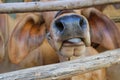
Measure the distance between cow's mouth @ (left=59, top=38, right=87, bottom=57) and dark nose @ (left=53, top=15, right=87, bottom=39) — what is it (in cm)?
4

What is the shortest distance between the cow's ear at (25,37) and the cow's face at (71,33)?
1.41 feet

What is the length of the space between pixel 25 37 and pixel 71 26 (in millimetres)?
637

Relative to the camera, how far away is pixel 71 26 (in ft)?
4.86

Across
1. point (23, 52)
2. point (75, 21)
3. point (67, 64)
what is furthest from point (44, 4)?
point (23, 52)

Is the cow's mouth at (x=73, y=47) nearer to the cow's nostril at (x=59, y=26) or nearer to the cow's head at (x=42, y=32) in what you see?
the cow's nostril at (x=59, y=26)

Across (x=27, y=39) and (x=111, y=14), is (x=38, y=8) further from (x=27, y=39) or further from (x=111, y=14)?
(x=111, y=14)

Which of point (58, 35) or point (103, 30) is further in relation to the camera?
point (103, 30)

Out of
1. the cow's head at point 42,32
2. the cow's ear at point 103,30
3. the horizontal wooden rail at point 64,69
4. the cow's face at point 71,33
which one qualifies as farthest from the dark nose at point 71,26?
the cow's ear at point 103,30

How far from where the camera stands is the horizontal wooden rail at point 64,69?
1.29 m

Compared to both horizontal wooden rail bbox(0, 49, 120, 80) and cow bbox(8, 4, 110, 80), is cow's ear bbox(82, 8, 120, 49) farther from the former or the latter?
horizontal wooden rail bbox(0, 49, 120, 80)

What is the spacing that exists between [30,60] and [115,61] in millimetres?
1063

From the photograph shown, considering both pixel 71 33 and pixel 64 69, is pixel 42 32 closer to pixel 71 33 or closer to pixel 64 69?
pixel 71 33

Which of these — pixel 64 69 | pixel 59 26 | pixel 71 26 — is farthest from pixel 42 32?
pixel 64 69

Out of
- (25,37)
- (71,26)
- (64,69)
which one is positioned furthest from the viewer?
A: (25,37)
